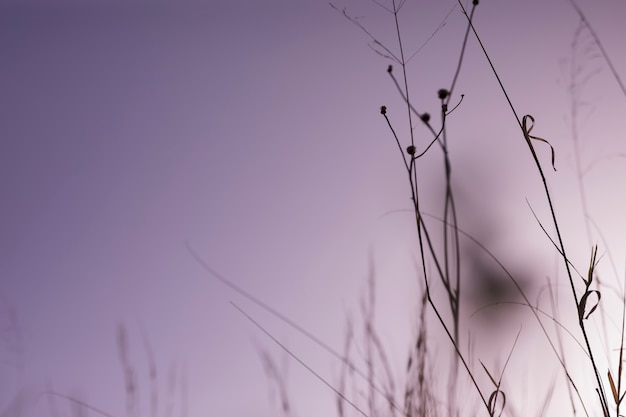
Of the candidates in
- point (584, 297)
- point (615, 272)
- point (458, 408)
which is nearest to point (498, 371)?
point (458, 408)

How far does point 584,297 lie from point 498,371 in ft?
2.05

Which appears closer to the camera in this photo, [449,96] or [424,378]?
[449,96]

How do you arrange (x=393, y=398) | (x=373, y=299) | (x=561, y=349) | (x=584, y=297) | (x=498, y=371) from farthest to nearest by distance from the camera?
(x=373, y=299) < (x=498, y=371) < (x=393, y=398) < (x=561, y=349) < (x=584, y=297)

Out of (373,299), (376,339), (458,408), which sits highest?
(373,299)

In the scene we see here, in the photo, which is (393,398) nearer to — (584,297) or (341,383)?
(341,383)

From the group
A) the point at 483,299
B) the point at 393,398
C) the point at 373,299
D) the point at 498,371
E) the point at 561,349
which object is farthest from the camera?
the point at 483,299

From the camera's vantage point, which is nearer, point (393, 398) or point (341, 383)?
point (393, 398)

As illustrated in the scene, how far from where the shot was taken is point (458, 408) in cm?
126

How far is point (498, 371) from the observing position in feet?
4.36

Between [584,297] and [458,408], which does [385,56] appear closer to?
[584,297]

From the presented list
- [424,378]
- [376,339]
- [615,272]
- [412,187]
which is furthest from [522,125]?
[376,339]

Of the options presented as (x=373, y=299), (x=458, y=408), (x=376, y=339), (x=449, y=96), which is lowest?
(x=458, y=408)

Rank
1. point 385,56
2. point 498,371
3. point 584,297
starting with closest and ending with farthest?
point 584,297, point 385,56, point 498,371

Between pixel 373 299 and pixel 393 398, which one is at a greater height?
pixel 373 299
